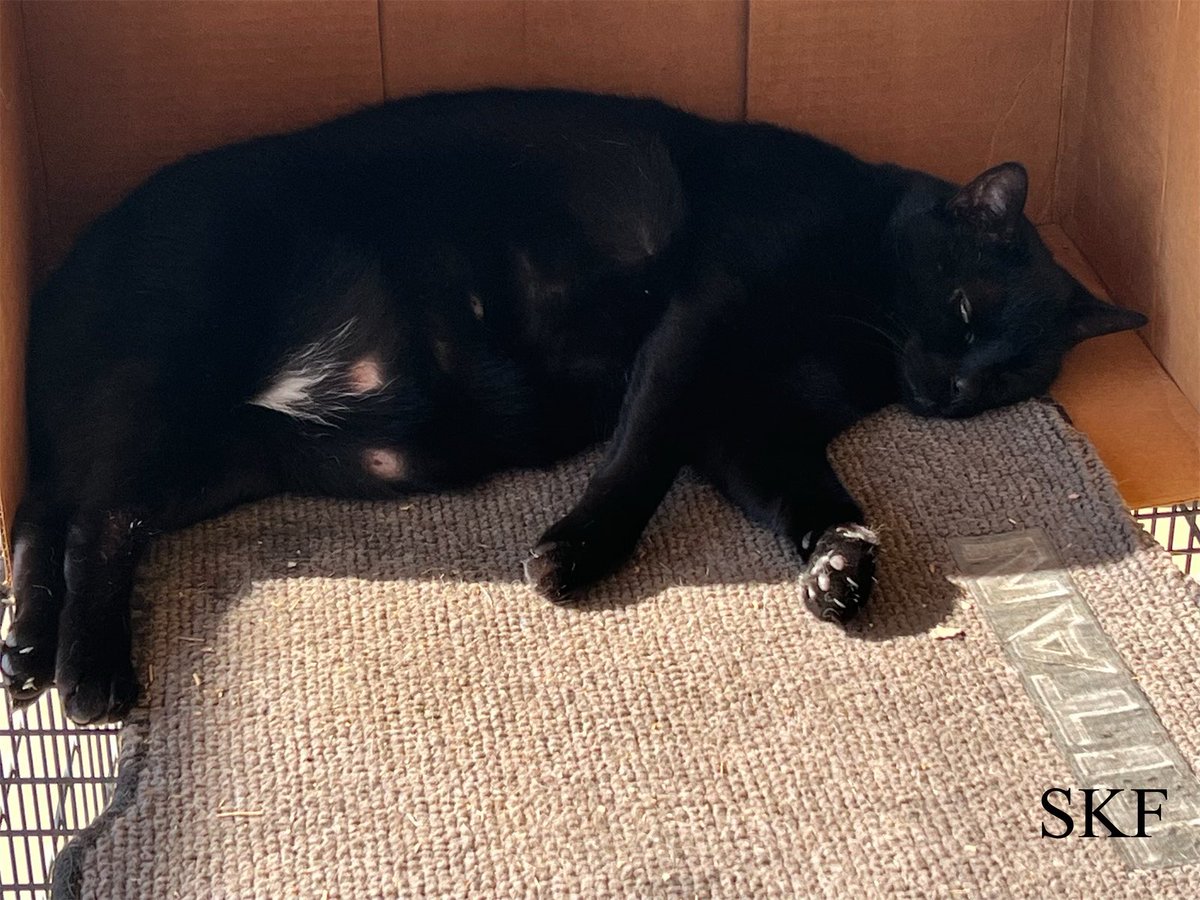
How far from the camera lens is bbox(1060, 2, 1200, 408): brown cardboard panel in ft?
4.75

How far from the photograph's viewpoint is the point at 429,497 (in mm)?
1372

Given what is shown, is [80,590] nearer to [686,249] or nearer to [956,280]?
[686,249]

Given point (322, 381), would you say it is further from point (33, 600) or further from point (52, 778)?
point (52, 778)

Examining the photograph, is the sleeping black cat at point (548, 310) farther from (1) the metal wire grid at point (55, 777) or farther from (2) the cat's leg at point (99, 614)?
(1) the metal wire grid at point (55, 777)

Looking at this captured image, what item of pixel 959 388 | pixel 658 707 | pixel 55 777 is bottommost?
pixel 55 777

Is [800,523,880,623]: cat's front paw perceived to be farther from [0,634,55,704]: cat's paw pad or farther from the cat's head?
[0,634,55,704]: cat's paw pad

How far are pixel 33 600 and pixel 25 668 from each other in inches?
2.5

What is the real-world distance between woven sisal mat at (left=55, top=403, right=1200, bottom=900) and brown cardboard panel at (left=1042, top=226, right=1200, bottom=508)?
90 millimetres

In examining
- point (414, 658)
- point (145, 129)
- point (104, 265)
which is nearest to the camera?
point (414, 658)

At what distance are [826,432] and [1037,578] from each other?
0.27 m

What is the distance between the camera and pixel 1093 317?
4.72ft

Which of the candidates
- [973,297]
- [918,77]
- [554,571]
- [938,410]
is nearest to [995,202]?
[973,297]

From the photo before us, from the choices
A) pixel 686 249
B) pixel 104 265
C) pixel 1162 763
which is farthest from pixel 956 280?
pixel 104 265

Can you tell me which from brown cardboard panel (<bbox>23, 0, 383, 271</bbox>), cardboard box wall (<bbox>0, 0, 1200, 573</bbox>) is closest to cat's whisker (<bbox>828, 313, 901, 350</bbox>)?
cardboard box wall (<bbox>0, 0, 1200, 573</bbox>)
